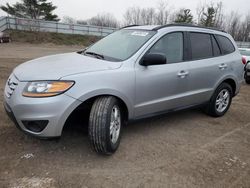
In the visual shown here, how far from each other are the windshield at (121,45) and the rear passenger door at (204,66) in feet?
3.07

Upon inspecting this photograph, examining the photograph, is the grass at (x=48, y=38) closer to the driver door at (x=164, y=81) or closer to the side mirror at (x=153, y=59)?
the driver door at (x=164, y=81)

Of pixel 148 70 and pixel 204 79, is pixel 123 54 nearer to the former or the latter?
pixel 148 70

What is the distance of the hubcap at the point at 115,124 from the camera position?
9.83 ft

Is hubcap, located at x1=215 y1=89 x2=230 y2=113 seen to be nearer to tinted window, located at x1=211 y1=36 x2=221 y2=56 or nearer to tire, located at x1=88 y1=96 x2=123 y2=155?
tinted window, located at x1=211 y1=36 x2=221 y2=56

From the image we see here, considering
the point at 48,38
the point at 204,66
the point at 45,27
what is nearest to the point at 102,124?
the point at 204,66

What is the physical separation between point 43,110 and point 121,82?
1.01 metres

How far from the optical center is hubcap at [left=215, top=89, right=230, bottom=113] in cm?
463

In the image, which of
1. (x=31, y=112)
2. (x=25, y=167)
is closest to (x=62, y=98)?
(x=31, y=112)

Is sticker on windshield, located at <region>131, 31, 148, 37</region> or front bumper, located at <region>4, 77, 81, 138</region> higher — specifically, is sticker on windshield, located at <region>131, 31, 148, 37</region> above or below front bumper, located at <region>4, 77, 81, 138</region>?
above

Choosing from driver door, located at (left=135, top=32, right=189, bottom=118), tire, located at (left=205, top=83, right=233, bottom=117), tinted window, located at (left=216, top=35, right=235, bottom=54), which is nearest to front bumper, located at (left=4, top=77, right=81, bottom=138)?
driver door, located at (left=135, top=32, right=189, bottom=118)

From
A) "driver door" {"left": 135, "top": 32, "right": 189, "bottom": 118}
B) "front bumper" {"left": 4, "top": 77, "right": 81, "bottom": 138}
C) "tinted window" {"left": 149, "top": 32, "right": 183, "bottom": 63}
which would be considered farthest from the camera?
"tinted window" {"left": 149, "top": 32, "right": 183, "bottom": 63}

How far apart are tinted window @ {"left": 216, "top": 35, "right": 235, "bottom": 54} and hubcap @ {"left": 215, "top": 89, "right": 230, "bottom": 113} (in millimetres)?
790

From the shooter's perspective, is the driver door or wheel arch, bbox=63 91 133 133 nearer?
wheel arch, bbox=63 91 133 133

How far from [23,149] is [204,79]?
3059 millimetres
